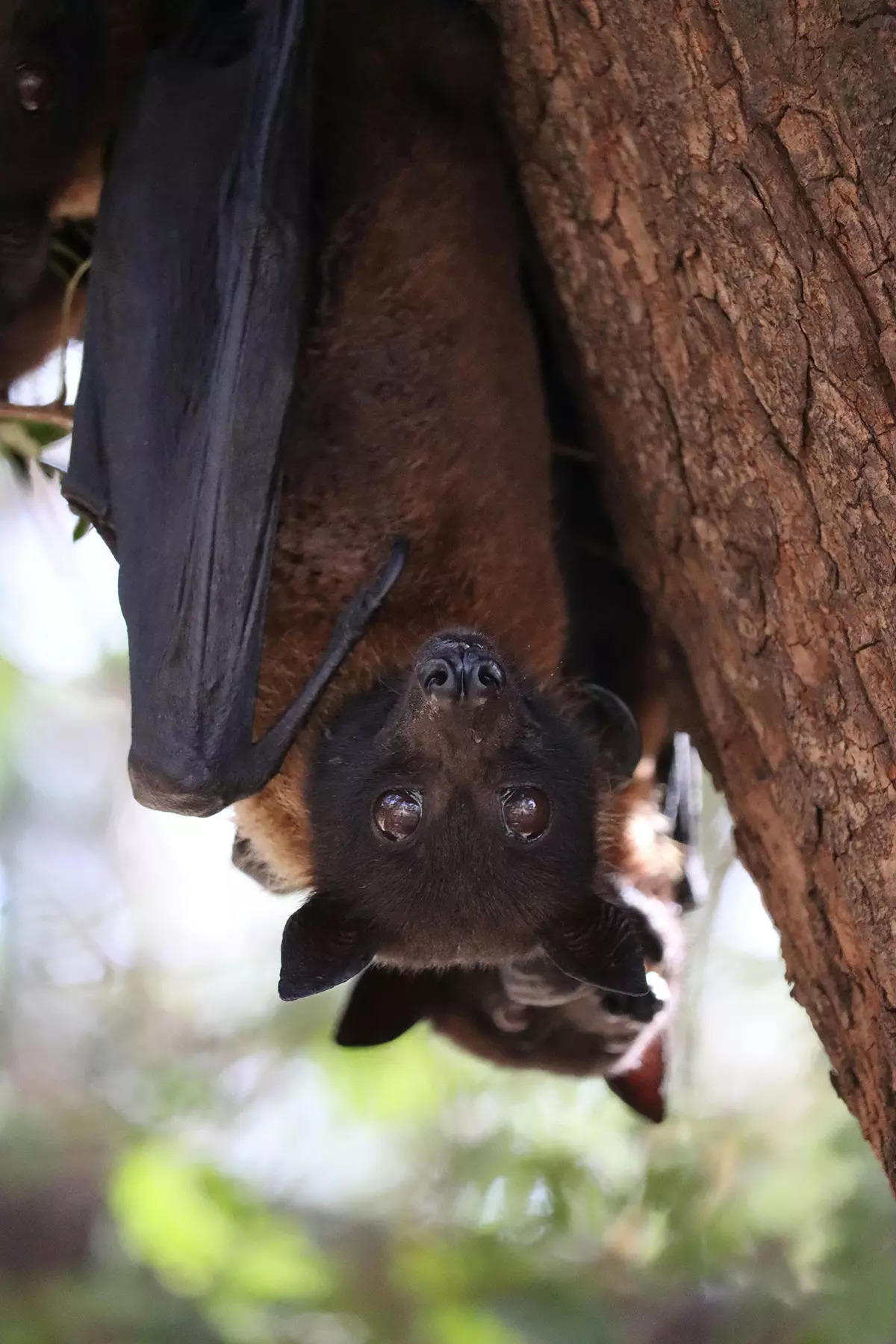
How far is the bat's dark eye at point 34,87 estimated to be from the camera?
3307 millimetres

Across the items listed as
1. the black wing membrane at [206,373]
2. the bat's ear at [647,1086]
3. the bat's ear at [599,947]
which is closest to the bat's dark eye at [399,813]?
the black wing membrane at [206,373]

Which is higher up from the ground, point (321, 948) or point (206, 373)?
point (206, 373)

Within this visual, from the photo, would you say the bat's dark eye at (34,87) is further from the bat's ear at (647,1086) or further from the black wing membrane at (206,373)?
the bat's ear at (647,1086)

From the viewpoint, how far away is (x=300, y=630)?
366 centimetres

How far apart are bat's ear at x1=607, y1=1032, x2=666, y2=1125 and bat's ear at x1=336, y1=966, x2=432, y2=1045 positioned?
0.73m

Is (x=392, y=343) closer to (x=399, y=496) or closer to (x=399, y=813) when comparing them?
(x=399, y=496)

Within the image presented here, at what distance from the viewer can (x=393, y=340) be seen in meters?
3.54

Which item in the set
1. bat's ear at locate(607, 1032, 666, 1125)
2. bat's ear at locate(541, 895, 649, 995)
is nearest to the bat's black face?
bat's ear at locate(541, 895, 649, 995)

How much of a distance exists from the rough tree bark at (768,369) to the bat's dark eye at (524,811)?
0.53 metres

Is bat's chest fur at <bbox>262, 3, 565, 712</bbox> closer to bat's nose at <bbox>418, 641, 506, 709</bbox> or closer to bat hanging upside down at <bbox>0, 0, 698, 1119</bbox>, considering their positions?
bat hanging upside down at <bbox>0, 0, 698, 1119</bbox>

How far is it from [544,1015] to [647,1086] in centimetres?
41

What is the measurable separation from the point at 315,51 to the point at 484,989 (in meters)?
2.89

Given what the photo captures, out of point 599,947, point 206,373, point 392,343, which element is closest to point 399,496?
point 392,343

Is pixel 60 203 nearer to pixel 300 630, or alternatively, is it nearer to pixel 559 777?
pixel 300 630
